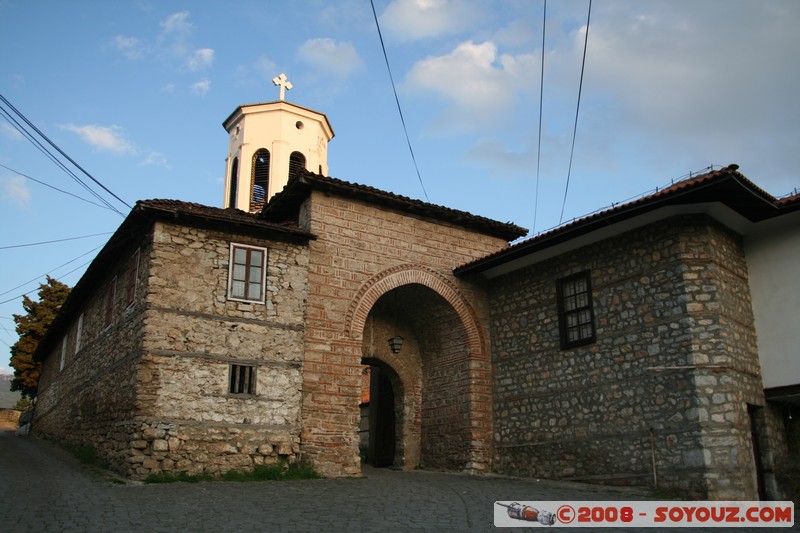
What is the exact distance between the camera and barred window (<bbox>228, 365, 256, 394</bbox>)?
11164mm

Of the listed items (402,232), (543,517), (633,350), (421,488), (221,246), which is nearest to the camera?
(543,517)

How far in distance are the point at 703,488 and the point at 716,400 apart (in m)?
1.23

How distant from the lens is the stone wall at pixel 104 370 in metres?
11.1

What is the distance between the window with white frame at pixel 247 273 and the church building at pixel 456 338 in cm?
3

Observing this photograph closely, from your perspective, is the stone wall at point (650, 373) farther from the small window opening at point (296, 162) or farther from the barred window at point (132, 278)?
the small window opening at point (296, 162)

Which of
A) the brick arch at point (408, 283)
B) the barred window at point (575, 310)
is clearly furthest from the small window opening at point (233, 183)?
the barred window at point (575, 310)

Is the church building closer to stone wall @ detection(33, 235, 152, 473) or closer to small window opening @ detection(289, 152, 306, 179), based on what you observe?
stone wall @ detection(33, 235, 152, 473)

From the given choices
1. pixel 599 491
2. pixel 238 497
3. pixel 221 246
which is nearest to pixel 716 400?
pixel 599 491

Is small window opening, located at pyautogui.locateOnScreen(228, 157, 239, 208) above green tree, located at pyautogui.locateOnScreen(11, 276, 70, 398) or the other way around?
above

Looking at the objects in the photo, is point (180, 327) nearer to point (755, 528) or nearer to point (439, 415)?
point (439, 415)

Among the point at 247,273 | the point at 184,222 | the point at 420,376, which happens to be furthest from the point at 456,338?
the point at 184,222

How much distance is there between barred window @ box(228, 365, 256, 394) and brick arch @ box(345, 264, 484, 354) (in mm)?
1951

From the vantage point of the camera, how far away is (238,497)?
28.5 ft

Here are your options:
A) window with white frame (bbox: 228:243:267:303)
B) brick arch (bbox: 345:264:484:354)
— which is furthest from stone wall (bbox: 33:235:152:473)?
brick arch (bbox: 345:264:484:354)
